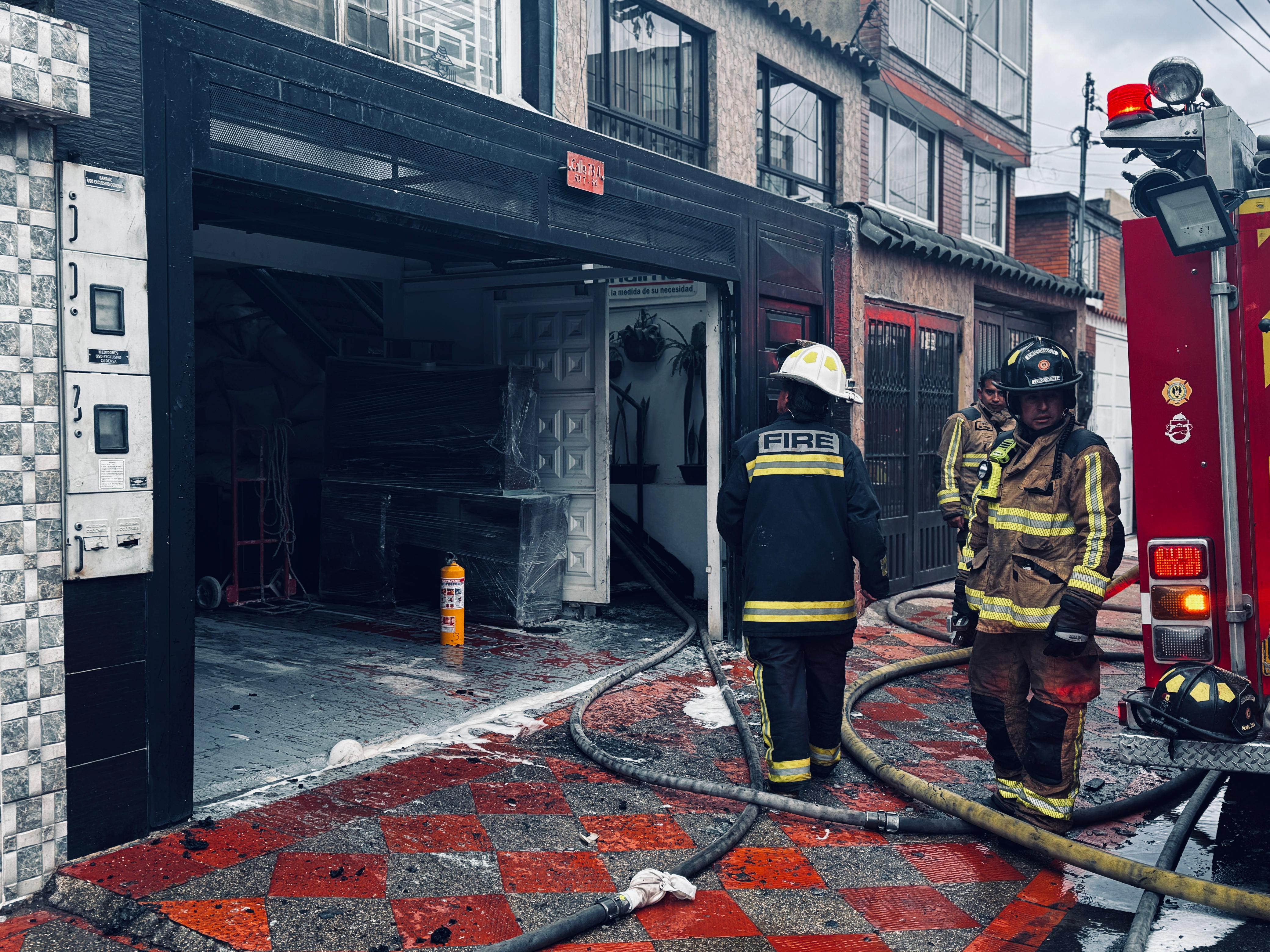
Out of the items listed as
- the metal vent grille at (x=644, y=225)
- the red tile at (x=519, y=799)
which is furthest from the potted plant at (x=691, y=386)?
the red tile at (x=519, y=799)

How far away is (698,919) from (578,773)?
1.50 m

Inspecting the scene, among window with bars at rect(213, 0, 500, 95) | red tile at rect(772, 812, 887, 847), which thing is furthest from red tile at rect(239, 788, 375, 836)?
window with bars at rect(213, 0, 500, 95)

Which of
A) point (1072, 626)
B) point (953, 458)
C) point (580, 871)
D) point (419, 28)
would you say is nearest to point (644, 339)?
point (953, 458)

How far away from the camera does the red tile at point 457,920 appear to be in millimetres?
3318

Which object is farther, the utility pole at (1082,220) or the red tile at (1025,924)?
the utility pole at (1082,220)

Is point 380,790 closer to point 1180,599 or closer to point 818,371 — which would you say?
point 818,371

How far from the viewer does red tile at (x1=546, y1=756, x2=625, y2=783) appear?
15.8 ft

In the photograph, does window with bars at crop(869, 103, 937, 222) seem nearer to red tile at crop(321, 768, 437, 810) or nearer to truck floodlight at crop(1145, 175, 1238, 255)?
truck floodlight at crop(1145, 175, 1238, 255)

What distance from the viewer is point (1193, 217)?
3660 millimetres

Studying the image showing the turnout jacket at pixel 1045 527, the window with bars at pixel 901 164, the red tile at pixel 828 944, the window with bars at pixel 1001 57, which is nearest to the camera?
the red tile at pixel 828 944

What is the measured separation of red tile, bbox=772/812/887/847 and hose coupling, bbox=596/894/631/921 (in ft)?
3.10

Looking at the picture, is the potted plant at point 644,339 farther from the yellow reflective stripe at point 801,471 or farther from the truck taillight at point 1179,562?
the truck taillight at point 1179,562

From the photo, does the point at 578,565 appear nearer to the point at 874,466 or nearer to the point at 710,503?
the point at 710,503

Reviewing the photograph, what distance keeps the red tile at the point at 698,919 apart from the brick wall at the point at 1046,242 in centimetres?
1474
